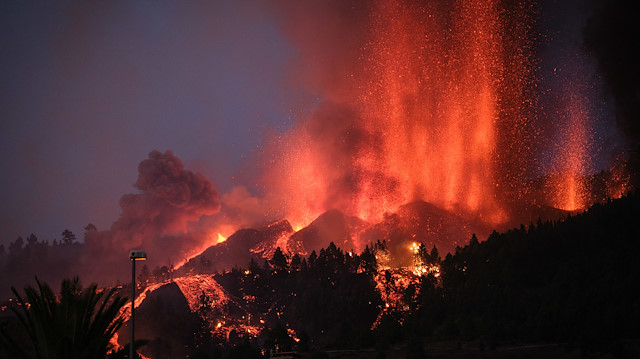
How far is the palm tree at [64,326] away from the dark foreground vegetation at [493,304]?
170 ft

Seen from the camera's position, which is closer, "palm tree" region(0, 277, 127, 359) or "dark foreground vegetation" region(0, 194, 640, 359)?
"palm tree" region(0, 277, 127, 359)

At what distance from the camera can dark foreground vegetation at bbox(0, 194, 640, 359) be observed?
83.8m

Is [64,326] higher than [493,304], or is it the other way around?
[64,326]

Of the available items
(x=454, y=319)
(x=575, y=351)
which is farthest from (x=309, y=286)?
(x=575, y=351)

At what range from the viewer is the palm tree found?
23531 mm

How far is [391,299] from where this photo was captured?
166 meters

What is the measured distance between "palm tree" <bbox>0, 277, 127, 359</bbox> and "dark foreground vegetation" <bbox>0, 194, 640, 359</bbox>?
51693 millimetres

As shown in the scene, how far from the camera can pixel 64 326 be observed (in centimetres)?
Answer: 2438

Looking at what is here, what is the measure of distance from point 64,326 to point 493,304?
100086 mm

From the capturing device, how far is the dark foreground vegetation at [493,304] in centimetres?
8375

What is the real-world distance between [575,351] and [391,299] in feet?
303

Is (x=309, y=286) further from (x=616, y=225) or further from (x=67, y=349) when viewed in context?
(x=67, y=349)

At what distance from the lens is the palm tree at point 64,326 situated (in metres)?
23.5

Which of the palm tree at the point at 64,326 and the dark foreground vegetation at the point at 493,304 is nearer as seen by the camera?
the palm tree at the point at 64,326
